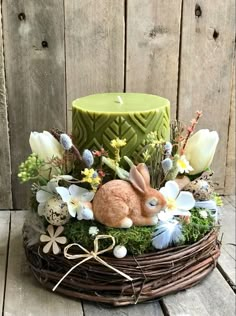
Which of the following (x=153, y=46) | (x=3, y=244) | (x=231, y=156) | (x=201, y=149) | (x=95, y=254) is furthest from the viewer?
(x=231, y=156)

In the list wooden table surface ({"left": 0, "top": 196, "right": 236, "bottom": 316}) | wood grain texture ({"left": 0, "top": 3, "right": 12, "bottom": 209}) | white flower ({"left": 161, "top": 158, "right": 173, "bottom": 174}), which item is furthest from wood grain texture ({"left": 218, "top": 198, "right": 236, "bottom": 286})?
wood grain texture ({"left": 0, "top": 3, "right": 12, "bottom": 209})

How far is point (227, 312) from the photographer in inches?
31.6

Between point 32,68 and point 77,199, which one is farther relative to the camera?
point 32,68

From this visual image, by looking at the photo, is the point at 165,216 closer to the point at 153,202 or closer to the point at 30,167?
the point at 153,202

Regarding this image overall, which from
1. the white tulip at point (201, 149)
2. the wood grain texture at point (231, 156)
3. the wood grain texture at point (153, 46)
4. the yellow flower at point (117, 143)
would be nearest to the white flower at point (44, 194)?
the yellow flower at point (117, 143)

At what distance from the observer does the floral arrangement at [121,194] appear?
30.7 inches

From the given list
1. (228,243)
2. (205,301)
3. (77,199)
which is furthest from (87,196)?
(228,243)

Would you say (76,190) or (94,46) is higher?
(94,46)

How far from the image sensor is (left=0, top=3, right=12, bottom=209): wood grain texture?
1092 mm

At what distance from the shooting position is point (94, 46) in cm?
110

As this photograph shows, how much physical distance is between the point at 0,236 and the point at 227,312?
467mm

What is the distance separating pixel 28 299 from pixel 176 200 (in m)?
0.27

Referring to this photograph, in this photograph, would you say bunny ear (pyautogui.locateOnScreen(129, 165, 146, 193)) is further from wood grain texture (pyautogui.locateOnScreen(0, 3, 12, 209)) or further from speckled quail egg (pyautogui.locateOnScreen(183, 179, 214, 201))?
wood grain texture (pyautogui.locateOnScreen(0, 3, 12, 209))

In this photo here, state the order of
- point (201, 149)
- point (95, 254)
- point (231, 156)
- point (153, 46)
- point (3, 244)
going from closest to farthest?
point (95, 254) < point (201, 149) < point (3, 244) < point (153, 46) < point (231, 156)
